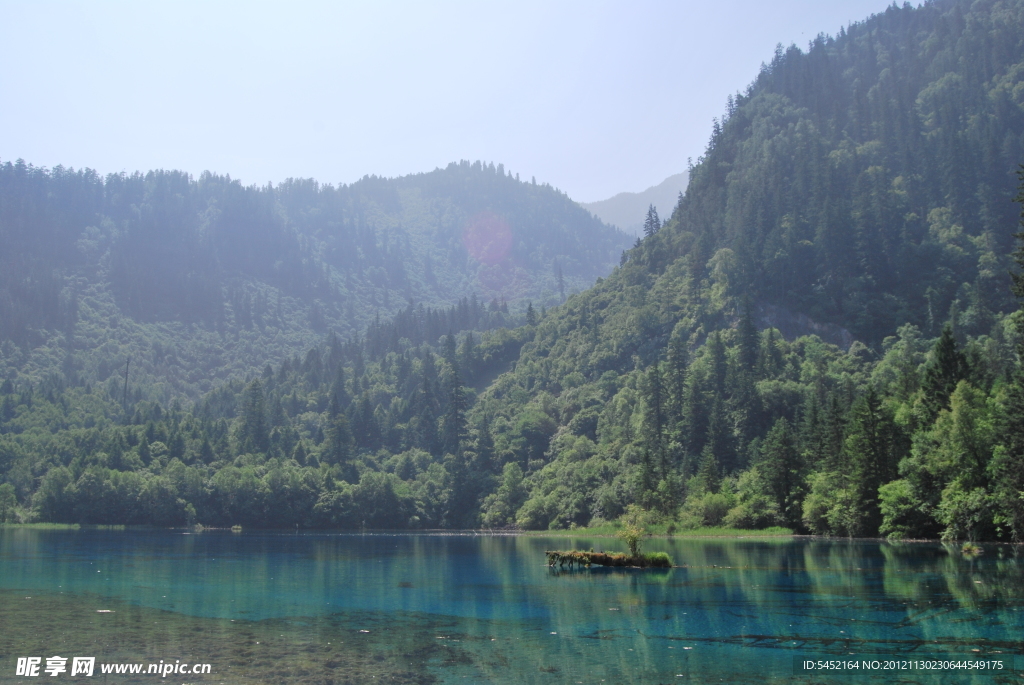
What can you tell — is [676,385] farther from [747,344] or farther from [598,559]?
[598,559]

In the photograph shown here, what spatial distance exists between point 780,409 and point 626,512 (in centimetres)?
4057

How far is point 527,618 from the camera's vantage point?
4397 centimetres

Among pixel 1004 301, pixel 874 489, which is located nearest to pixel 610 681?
pixel 874 489

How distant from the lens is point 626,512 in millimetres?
156875

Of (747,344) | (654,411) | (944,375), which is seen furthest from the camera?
(747,344)

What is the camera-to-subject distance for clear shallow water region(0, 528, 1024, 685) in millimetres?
31453

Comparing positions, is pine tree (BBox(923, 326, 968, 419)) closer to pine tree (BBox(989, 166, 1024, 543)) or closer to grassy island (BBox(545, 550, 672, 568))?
pine tree (BBox(989, 166, 1024, 543))

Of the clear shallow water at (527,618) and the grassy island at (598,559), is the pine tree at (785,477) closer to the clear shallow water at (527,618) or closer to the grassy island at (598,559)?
the clear shallow water at (527,618)

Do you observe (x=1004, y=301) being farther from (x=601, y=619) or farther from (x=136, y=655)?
(x=136, y=655)

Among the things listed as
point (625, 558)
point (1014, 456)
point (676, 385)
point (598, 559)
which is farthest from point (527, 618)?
point (676, 385)

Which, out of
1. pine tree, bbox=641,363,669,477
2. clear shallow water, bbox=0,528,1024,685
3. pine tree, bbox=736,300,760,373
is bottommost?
clear shallow water, bbox=0,528,1024,685

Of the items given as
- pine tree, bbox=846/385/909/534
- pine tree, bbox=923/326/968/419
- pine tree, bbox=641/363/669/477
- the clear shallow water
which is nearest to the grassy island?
the clear shallow water

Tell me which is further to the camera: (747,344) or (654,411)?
(747,344)

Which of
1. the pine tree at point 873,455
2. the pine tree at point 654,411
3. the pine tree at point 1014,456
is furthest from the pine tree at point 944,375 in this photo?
the pine tree at point 654,411
